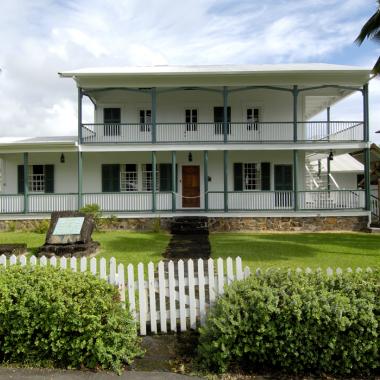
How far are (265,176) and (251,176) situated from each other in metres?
0.69

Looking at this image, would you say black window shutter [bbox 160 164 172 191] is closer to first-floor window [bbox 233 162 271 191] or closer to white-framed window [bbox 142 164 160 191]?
white-framed window [bbox 142 164 160 191]

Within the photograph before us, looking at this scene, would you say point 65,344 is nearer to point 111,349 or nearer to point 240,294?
point 111,349

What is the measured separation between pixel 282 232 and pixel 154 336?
522 inches

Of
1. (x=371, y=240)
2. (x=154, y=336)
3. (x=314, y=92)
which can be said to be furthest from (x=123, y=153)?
(x=154, y=336)

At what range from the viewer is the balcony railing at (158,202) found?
18.9m

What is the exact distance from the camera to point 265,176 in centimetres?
2083

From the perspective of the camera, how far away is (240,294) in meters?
5.05

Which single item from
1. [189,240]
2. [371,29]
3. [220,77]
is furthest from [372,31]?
[189,240]

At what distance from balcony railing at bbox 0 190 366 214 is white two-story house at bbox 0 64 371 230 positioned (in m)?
0.05

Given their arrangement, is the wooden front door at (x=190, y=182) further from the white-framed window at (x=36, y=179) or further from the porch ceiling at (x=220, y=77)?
the white-framed window at (x=36, y=179)

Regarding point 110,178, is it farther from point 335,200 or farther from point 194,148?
point 335,200

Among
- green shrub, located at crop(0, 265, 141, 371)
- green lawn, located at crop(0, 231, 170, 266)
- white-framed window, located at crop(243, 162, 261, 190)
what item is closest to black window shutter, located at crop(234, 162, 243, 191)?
white-framed window, located at crop(243, 162, 261, 190)

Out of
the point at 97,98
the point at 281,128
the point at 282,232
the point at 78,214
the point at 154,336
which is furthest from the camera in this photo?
the point at 97,98

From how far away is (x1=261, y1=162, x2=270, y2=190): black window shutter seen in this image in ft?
68.2
